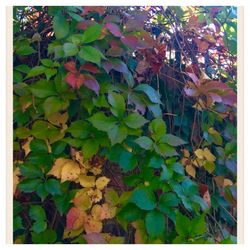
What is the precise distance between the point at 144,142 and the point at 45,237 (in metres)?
0.34

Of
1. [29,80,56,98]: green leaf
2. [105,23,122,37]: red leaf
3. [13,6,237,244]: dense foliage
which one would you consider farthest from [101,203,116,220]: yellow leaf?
[105,23,122,37]: red leaf

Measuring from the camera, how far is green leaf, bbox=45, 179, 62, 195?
2.98 feet

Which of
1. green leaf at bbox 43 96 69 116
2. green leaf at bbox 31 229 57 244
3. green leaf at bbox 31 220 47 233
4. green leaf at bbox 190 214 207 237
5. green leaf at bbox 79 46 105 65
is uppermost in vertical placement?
green leaf at bbox 79 46 105 65

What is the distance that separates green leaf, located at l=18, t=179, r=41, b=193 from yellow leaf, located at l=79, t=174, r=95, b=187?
103 mm

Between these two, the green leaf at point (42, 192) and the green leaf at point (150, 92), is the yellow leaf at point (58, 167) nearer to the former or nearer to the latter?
the green leaf at point (42, 192)

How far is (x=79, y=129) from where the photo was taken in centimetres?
92

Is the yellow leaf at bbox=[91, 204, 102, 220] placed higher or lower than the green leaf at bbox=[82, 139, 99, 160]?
lower

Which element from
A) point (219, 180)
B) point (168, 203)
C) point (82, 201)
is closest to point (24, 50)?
point (82, 201)

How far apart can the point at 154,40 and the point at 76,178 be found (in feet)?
1.42

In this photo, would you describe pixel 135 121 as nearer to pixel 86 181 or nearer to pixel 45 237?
pixel 86 181

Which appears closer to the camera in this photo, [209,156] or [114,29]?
[114,29]

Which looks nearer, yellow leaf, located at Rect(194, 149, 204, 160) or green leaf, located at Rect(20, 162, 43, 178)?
green leaf, located at Rect(20, 162, 43, 178)

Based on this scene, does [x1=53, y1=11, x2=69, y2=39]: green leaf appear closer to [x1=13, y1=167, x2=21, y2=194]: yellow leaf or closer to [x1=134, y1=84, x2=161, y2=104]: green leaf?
[x1=134, y1=84, x2=161, y2=104]: green leaf

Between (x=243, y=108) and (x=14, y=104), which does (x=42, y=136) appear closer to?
(x=14, y=104)
